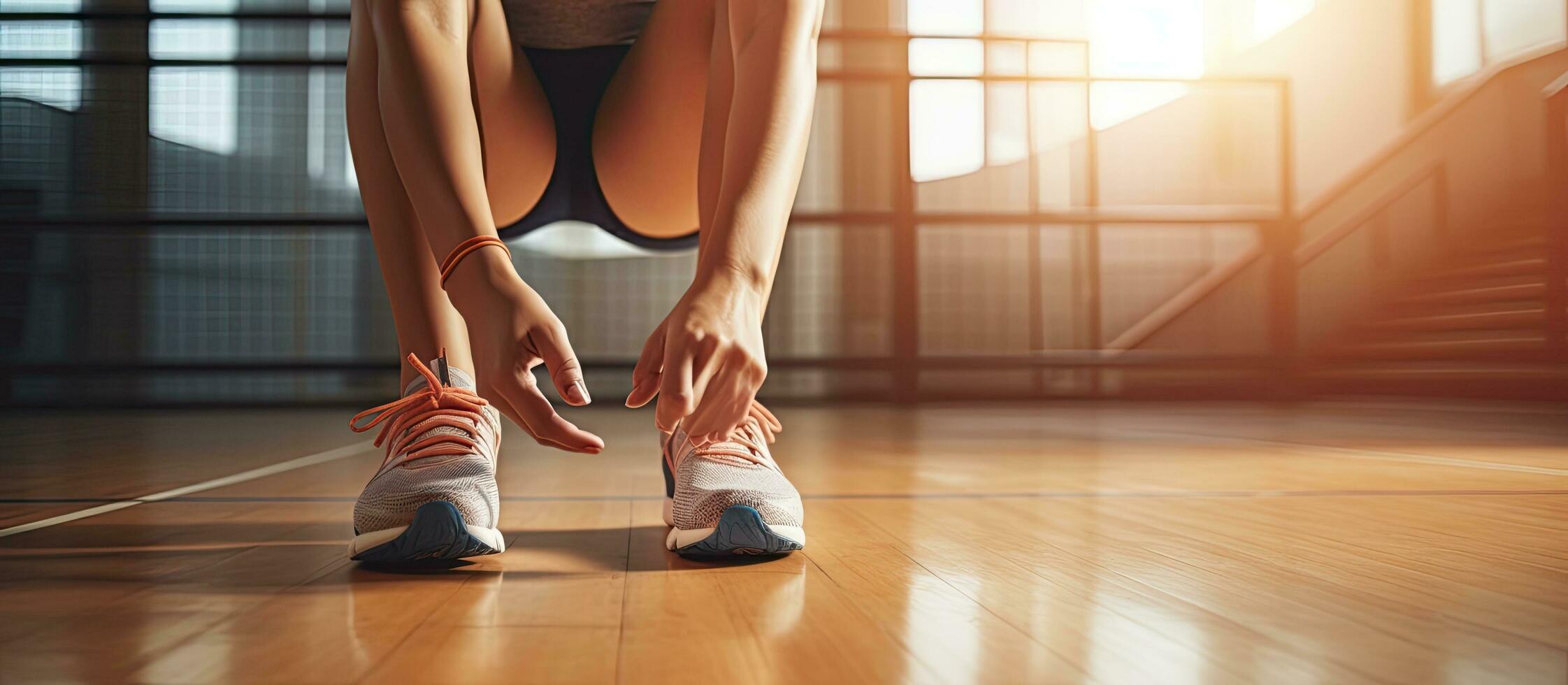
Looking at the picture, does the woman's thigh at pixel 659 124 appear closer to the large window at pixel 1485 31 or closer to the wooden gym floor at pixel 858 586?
the wooden gym floor at pixel 858 586

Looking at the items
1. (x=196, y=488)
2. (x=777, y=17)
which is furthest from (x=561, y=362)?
(x=196, y=488)

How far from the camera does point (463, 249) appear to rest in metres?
0.55

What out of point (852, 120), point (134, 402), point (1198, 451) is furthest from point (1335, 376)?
point (134, 402)

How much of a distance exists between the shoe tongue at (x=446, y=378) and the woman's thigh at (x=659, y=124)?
28 centimetres

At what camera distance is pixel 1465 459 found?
4.03 feet

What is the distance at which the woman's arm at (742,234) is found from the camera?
46 centimetres

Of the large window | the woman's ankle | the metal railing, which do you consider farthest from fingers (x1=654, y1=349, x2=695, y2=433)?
the large window

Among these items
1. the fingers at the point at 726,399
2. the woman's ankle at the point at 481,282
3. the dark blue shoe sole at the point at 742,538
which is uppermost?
the woman's ankle at the point at 481,282

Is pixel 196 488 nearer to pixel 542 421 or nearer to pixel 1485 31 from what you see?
pixel 542 421

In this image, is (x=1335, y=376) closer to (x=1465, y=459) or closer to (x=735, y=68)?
(x=1465, y=459)

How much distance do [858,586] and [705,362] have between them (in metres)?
0.14

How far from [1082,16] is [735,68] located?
409 cm

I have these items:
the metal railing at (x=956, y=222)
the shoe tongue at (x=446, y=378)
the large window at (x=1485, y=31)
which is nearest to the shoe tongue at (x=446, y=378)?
the shoe tongue at (x=446, y=378)

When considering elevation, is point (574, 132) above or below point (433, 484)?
above
